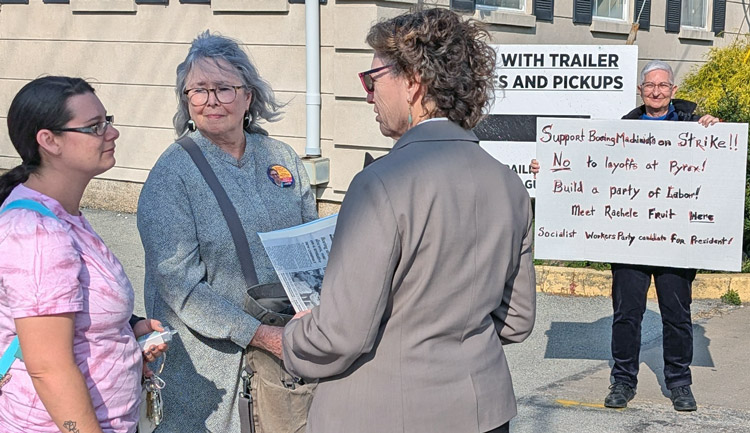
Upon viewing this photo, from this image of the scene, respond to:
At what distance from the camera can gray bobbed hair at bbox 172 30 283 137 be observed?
3.45 meters

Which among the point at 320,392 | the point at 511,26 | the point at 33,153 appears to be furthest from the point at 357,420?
the point at 511,26

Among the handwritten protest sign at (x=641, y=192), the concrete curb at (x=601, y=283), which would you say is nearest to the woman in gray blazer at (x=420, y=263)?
the handwritten protest sign at (x=641, y=192)

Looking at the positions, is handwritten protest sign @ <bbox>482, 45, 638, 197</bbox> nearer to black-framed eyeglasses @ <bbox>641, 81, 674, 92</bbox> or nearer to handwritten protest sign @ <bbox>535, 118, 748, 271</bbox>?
handwritten protest sign @ <bbox>535, 118, 748, 271</bbox>

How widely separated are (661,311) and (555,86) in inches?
148

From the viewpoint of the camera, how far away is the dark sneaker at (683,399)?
572 cm

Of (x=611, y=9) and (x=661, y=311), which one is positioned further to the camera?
(x=611, y=9)

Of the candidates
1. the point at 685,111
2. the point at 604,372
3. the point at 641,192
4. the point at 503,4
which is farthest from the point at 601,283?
the point at 503,4

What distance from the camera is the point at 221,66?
3414 mm

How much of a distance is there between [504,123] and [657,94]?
3678 mm

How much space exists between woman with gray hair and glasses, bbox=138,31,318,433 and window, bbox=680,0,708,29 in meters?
12.9

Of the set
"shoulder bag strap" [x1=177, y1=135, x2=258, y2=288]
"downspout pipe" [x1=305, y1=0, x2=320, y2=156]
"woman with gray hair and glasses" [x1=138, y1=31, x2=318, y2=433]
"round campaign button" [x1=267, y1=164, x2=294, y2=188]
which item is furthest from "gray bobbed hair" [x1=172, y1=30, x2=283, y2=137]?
"downspout pipe" [x1=305, y1=0, x2=320, y2=156]

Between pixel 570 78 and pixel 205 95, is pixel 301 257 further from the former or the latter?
pixel 570 78

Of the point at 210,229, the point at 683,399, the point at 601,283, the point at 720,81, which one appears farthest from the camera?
the point at 720,81

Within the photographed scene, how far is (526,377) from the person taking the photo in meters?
6.47
